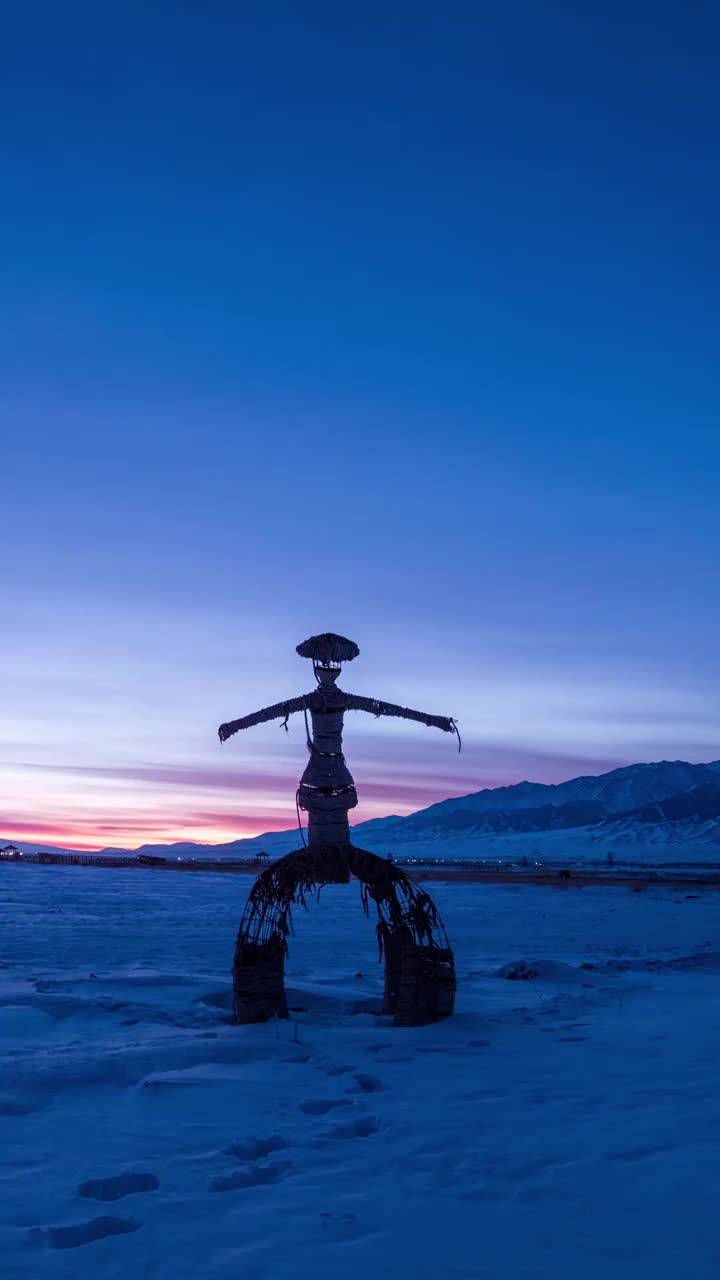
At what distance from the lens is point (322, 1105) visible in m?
6.24

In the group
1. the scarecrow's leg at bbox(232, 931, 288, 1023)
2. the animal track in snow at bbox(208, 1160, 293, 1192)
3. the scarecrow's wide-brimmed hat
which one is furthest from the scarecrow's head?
the animal track in snow at bbox(208, 1160, 293, 1192)

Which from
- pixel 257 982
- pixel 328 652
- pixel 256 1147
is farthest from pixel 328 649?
pixel 256 1147

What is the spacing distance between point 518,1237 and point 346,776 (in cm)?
533

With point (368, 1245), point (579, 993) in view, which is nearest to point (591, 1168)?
point (368, 1245)

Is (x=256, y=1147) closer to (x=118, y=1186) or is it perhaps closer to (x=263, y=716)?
(x=118, y=1186)

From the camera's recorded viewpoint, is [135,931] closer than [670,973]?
No

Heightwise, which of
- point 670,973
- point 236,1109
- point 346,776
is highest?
point 346,776

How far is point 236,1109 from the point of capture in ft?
20.1

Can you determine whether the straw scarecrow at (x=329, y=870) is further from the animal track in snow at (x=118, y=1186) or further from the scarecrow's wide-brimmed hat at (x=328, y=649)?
the animal track in snow at (x=118, y=1186)

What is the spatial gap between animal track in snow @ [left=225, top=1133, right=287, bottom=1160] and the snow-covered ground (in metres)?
0.01

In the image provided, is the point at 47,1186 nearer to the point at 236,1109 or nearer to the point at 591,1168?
the point at 236,1109

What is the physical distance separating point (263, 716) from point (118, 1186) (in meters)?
4.82

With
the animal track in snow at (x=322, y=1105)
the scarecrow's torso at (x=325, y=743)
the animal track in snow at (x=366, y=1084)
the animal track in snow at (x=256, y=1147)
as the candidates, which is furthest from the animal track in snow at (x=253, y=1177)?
the scarecrow's torso at (x=325, y=743)

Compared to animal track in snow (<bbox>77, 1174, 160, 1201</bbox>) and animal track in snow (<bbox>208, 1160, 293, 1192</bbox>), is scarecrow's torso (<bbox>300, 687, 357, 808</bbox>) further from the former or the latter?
animal track in snow (<bbox>77, 1174, 160, 1201</bbox>)
